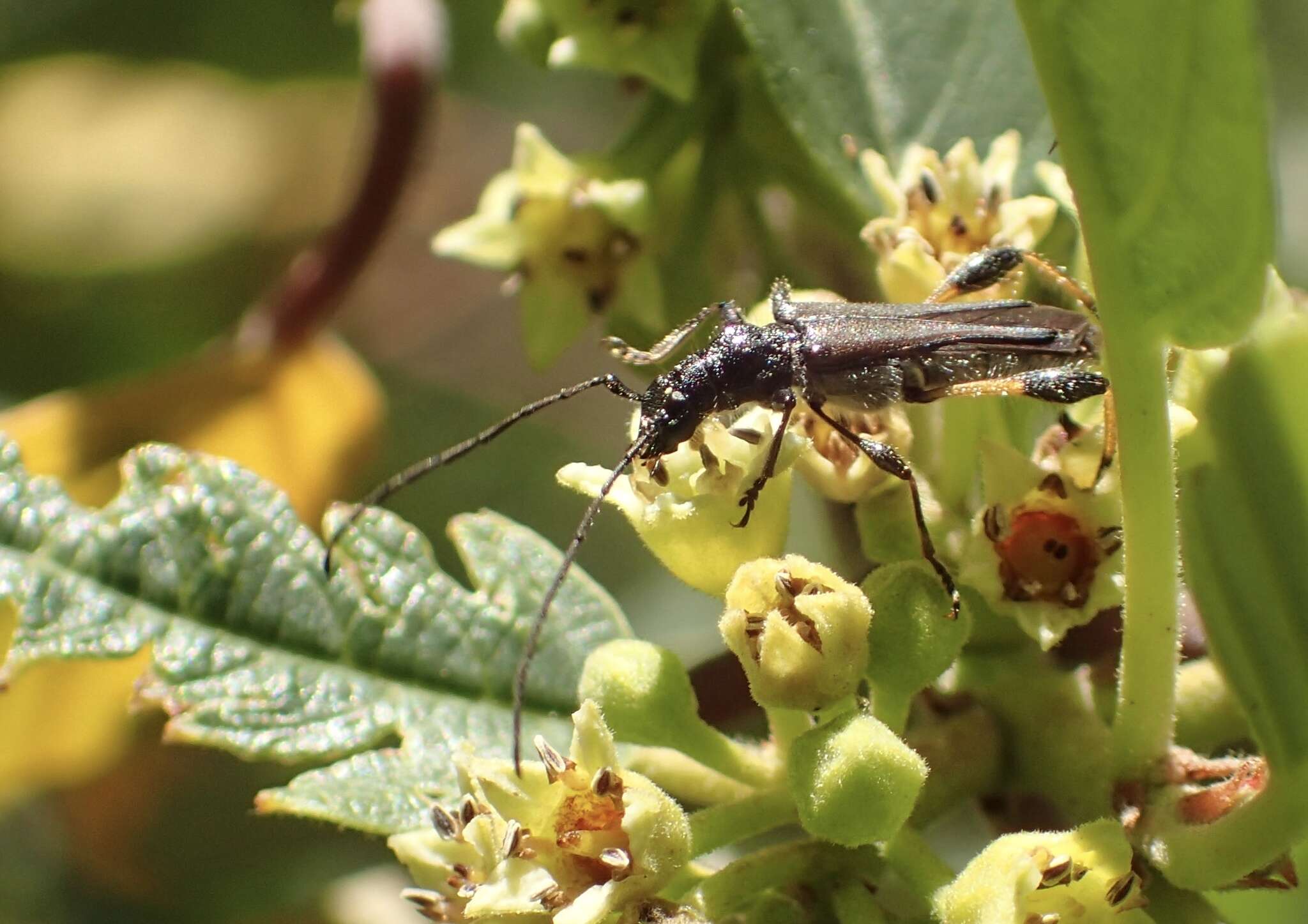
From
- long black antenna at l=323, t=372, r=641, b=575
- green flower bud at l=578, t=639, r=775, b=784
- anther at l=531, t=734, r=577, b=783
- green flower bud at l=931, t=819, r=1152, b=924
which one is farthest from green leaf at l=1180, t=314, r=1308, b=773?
long black antenna at l=323, t=372, r=641, b=575

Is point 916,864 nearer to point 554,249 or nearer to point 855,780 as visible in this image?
point 855,780

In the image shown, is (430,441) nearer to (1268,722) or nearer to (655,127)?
(655,127)

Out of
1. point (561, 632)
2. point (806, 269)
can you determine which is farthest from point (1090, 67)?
point (806, 269)

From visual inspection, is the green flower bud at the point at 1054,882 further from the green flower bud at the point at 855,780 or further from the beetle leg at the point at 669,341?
the beetle leg at the point at 669,341

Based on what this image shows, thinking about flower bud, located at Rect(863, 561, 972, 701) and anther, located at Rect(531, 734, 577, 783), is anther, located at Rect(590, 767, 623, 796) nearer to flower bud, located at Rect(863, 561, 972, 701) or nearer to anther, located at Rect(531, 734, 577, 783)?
anther, located at Rect(531, 734, 577, 783)

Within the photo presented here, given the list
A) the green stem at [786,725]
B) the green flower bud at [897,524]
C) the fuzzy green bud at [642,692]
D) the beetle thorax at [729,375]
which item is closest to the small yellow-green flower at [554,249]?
the beetle thorax at [729,375]
